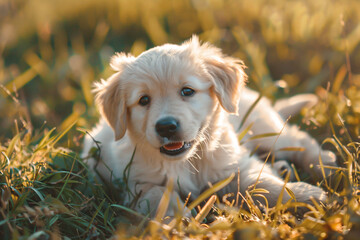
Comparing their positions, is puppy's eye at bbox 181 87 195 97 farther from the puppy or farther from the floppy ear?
the floppy ear

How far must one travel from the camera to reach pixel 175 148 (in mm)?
2400

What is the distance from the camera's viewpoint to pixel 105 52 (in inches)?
236

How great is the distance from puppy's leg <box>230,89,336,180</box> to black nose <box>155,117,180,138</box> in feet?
2.76

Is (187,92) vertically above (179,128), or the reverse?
(187,92)

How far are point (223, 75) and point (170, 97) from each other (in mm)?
503

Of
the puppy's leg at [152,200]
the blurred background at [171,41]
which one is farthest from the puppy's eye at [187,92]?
the blurred background at [171,41]

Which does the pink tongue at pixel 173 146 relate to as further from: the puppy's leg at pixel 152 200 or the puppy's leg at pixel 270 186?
the puppy's leg at pixel 270 186

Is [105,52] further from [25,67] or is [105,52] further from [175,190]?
[175,190]

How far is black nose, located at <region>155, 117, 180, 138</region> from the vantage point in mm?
2229

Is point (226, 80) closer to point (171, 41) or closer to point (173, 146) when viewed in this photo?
point (173, 146)

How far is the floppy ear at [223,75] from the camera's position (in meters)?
2.60

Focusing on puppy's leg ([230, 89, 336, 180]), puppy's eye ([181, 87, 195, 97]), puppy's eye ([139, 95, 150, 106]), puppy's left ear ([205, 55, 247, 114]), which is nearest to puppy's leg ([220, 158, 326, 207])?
puppy's leg ([230, 89, 336, 180])

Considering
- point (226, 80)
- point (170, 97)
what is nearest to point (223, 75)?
point (226, 80)

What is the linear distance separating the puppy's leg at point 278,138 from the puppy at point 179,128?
0.11ft
